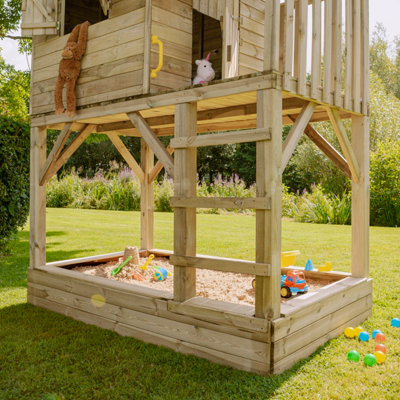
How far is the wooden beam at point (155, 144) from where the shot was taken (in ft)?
13.0

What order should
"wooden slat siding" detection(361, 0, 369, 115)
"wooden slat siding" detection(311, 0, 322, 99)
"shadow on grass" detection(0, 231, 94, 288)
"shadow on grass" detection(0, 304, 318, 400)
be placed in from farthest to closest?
"shadow on grass" detection(0, 231, 94, 288), "wooden slat siding" detection(361, 0, 369, 115), "wooden slat siding" detection(311, 0, 322, 99), "shadow on grass" detection(0, 304, 318, 400)

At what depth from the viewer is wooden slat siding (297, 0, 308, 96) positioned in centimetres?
363

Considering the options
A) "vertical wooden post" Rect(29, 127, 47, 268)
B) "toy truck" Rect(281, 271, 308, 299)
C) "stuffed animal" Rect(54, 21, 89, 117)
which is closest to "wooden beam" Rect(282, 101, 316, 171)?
"toy truck" Rect(281, 271, 308, 299)

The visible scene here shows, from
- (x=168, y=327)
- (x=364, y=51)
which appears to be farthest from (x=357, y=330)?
(x=364, y=51)

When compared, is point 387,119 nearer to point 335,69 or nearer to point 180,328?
point 335,69

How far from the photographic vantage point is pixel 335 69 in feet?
13.6

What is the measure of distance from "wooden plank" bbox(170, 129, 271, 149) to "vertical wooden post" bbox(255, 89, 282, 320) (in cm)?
5

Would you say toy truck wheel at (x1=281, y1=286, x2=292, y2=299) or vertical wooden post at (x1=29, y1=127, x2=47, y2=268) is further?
vertical wooden post at (x1=29, y1=127, x2=47, y2=268)

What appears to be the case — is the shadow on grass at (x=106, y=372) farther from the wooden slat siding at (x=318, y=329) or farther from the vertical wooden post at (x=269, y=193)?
the vertical wooden post at (x=269, y=193)

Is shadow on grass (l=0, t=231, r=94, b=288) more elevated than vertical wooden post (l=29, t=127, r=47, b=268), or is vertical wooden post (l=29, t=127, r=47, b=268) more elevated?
vertical wooden post (l=29, t=127, r=47, b=268)

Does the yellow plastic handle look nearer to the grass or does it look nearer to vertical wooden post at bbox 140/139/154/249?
the grass

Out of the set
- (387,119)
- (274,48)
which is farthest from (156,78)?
(387,119)

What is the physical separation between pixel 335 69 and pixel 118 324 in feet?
10.3

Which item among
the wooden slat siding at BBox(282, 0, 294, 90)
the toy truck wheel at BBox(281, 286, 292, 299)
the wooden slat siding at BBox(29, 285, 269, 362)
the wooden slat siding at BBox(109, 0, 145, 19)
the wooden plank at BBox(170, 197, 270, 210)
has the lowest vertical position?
the wooden slat siding at BBox(29, 285, 269, 362)
